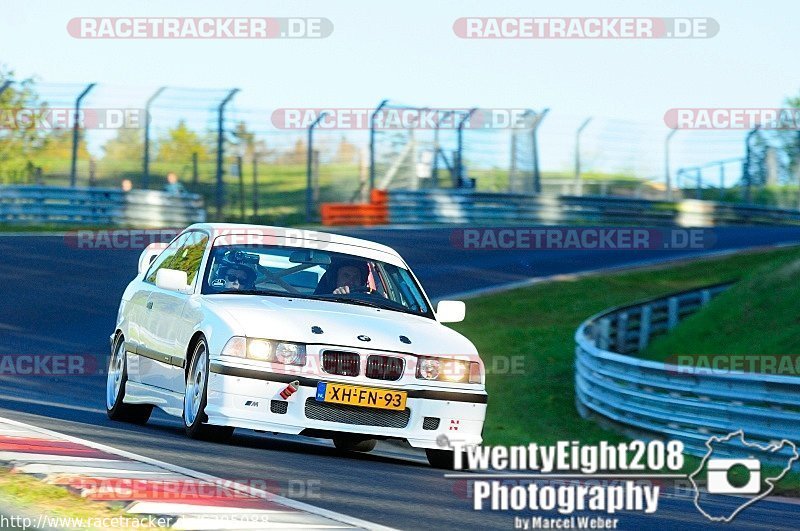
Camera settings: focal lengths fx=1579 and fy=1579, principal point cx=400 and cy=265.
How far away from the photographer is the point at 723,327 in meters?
18.0

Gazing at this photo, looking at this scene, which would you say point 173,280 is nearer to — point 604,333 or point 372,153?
point 604,333

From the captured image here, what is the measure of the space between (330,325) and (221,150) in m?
22.1

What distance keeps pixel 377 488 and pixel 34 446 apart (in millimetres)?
1723

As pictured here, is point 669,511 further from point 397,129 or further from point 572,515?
point 397,129

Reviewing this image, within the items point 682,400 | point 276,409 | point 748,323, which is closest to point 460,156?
point 748,323

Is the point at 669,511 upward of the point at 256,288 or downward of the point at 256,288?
downward

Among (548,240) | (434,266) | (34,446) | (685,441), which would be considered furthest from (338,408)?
(548,240)

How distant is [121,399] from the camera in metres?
10.6

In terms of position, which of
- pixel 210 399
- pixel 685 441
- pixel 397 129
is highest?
pixel 397 129

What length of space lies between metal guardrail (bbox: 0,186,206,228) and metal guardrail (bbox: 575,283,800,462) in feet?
48.1

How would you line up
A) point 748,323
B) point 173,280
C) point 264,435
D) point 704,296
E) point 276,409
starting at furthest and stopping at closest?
point 704,296, point 748,323, point 264,435, point 173,280, point 276,409

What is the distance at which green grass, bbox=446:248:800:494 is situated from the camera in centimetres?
1476

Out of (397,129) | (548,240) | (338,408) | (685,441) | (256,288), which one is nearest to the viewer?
(338,408)

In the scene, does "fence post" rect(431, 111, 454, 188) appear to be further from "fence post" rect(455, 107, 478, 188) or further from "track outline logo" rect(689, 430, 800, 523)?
"track outline logo" rect(689, 430, 800, 523)
